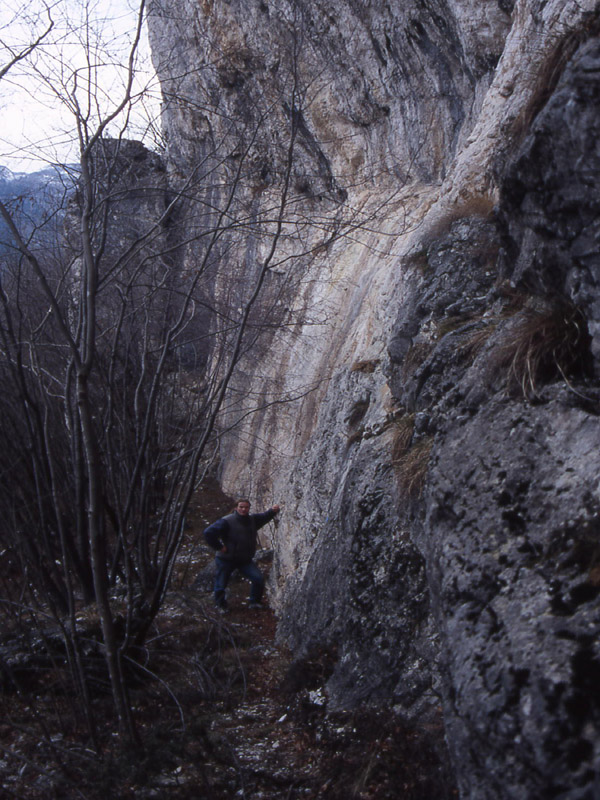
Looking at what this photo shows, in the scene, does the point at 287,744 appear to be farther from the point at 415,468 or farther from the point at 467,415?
the point at 467,415

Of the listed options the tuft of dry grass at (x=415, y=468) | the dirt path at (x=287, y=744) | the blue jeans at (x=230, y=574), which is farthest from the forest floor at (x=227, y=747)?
the blue jeans at (x=230, y=574)

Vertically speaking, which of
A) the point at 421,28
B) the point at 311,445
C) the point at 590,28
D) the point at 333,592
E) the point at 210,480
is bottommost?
the point at 210,480

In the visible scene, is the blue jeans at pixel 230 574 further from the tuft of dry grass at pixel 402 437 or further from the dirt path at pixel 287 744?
the tuft of dry grass at pixel 402 437

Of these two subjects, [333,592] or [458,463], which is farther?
[333,592]

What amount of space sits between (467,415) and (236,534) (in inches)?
194

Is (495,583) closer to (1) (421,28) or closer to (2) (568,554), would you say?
(2) (568,554)

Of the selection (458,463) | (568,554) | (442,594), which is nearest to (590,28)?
(458,463)

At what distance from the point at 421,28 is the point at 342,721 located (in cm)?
740

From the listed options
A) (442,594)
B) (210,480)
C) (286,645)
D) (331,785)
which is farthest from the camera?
(210,480)

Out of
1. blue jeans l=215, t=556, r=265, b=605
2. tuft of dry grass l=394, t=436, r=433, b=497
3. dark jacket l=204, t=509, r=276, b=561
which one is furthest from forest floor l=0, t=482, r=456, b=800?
dark jacket l=204, t=509, r=276, b=561

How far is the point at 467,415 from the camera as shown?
3.15 meters

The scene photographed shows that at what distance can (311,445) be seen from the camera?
7.71 m

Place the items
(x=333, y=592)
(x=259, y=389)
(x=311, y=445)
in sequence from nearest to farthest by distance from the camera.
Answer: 1. (x=333, y=592)
2. (x=311, y=445)
3. (x=259, y=389)

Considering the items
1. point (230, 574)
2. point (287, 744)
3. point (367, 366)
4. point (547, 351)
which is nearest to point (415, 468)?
point (547, 351)
